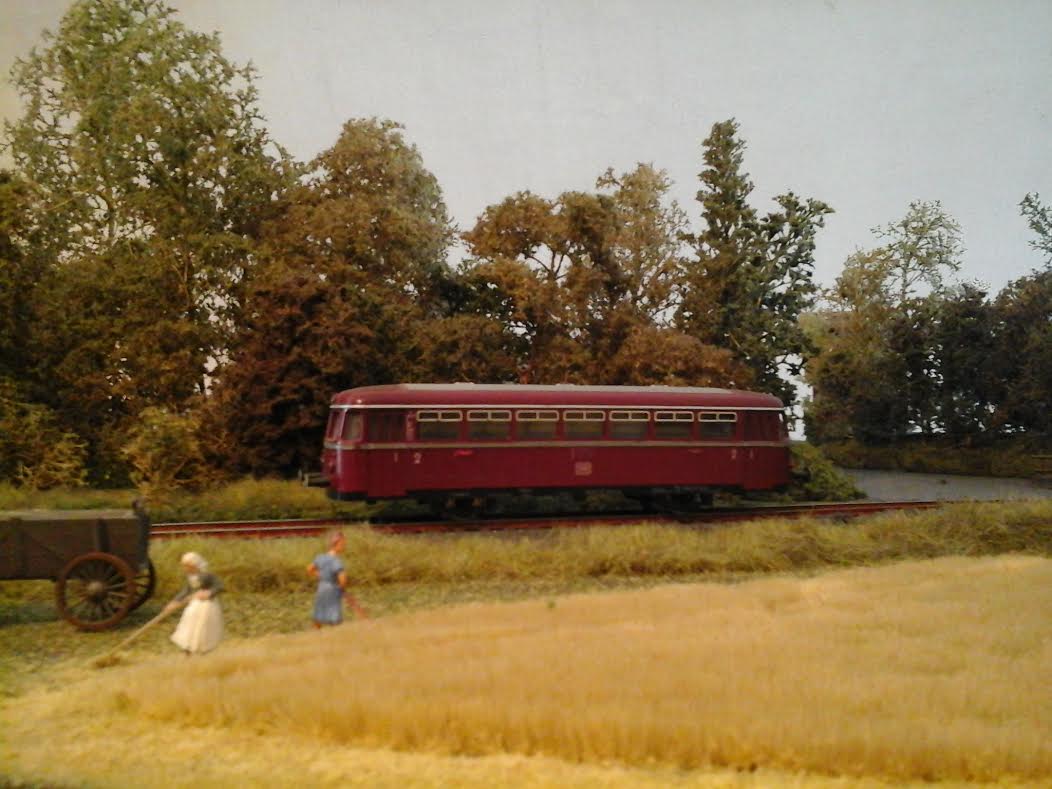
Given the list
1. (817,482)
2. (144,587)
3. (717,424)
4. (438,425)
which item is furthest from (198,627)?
(817,482)

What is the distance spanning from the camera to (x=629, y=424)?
20859 millimetres

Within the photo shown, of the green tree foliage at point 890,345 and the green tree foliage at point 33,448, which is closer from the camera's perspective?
the green tree foliage at point 33,448

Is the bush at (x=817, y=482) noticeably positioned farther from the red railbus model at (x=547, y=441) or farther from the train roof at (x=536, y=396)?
the train roof at (x=536, y=396)

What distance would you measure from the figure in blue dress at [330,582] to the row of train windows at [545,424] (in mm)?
9192

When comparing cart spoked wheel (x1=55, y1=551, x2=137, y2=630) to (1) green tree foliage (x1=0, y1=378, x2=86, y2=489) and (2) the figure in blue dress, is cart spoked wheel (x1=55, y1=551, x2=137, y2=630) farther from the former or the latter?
(1) green tree foliage (x1=0, y1=378, x2=86, y2=489)

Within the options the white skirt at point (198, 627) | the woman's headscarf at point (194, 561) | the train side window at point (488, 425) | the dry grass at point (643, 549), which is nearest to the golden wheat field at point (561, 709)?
the white skirt at point (198, 627)

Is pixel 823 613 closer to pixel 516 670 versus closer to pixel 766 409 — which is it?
pixel 516 670

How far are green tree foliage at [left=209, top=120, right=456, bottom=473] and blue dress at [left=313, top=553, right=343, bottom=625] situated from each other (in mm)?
13495

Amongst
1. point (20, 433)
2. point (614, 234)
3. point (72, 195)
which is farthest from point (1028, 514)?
point (72, 195)

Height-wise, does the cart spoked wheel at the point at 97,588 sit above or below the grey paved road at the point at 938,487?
below

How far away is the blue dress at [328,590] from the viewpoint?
9.82 meters

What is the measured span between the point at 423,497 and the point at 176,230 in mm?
12933

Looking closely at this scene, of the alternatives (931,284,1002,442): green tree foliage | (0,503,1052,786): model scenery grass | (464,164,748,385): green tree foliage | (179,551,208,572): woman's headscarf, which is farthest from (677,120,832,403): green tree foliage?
(179,551,208,572): woman's headscarf

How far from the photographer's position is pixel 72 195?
26766 millimetres
